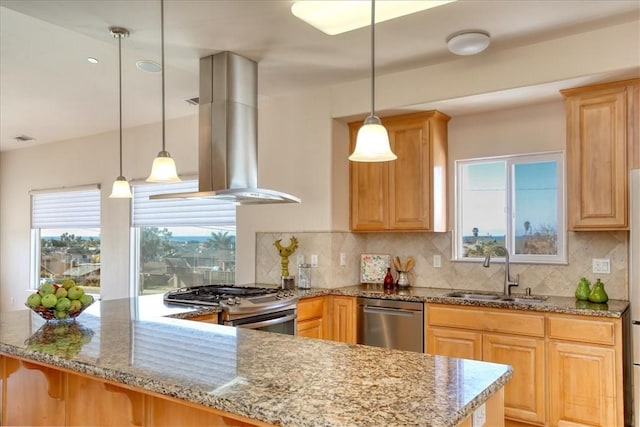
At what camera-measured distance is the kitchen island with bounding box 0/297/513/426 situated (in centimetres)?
123

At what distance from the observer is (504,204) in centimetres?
393

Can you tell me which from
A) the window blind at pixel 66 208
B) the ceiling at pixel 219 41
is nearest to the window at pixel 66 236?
the window blind at pixel 66 208

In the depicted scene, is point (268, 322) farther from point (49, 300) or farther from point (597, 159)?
point (597, 159)

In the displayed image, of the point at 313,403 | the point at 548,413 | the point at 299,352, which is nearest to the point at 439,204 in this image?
the point at 548,413

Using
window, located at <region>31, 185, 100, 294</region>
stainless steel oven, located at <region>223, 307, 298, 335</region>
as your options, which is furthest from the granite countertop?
window, located at <region>31, 185, 100, 294</region>

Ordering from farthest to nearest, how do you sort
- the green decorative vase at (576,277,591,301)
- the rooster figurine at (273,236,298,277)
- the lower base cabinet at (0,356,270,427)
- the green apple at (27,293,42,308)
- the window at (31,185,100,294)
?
the window at (31,185,100,294) → the rooster figurine at (273,236,298,277) → the green decorative vase at (576,277,591,301) → the green apple at (27,293,42,308) → the lower base cabinet at (0,356,270,427)

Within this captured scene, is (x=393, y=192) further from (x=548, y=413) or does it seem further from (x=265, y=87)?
(x=548, y=413)

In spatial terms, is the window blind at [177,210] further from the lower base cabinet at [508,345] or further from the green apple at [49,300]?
the green apple at [49,300]

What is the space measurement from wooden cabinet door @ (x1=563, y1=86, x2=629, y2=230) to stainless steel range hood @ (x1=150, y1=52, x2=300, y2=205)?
194 centimetres

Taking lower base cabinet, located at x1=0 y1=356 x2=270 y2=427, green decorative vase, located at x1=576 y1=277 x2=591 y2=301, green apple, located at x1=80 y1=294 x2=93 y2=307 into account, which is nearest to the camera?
lower base cabinet, located at x1=0 y1=356 x2=270 y2=427

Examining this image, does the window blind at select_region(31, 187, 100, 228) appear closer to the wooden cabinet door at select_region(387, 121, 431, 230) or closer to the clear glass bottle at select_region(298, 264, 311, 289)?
the clear glass bottle at select_region(298, 264, 311, 289)

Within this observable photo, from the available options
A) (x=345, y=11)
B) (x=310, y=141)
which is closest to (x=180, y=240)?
(x=310, y=141)

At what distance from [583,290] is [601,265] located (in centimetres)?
27

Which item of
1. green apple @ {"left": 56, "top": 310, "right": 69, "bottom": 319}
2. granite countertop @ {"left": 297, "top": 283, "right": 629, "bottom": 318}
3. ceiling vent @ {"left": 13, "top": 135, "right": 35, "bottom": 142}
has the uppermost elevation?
ceiling vent @ {"left": 13, "top": 135, "right": 35, "bottom": 142}
